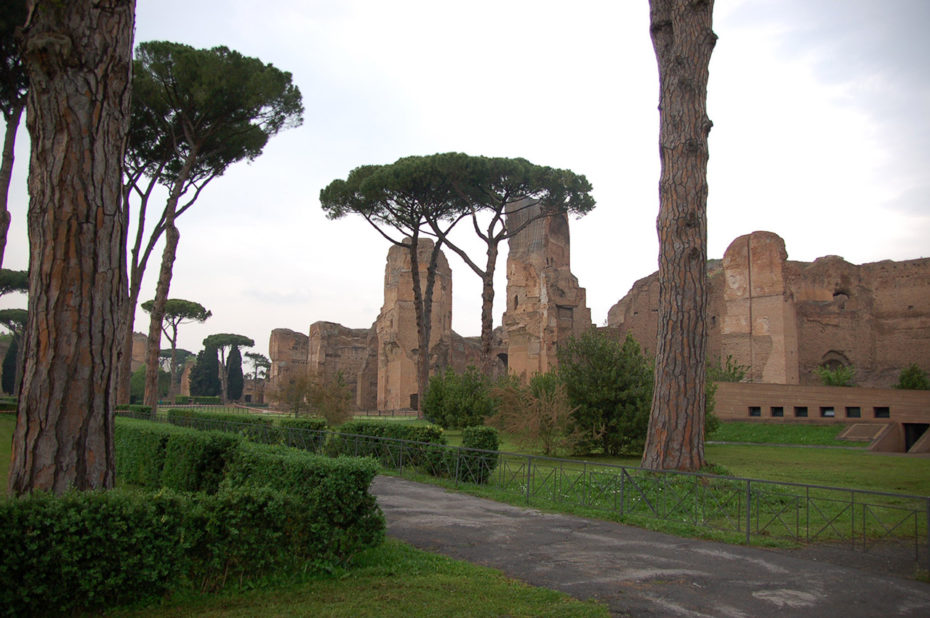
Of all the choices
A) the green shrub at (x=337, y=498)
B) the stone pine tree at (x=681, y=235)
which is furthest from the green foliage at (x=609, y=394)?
the green shrub at (x=337, y=498)

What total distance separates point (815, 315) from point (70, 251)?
30.7 m

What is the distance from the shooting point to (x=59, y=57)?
4.63 meters

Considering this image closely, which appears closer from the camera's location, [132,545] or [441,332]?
[132,545]

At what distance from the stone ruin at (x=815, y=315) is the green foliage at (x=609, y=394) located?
50.3ft

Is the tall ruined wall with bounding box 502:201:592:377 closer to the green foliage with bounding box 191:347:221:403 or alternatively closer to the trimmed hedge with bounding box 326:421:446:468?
the trimmed hedge with bounding box 326:421:446:468

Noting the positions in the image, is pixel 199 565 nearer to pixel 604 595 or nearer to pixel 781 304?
pixel 604 595

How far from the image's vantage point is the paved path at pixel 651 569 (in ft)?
13.1

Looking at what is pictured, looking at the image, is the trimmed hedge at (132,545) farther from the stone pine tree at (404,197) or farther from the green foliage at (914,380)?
the green foliage at (914,380)

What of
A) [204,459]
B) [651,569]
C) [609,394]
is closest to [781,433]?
[609,394]

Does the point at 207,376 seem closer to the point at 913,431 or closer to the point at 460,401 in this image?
A: the point at 460,401

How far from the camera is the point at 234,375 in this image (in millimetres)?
46188

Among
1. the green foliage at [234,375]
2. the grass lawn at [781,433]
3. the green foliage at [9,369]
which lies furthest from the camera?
the green foliage at [234,375]

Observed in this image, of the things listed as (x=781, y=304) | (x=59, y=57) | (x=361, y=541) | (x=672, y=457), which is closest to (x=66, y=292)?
(x=59, y=57)

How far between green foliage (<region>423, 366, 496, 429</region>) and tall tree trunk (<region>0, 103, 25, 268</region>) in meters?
10.0
